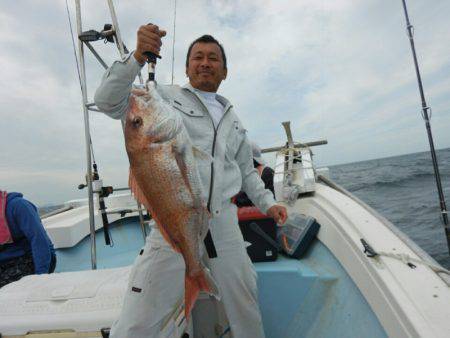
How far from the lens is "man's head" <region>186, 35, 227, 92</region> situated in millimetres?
2236

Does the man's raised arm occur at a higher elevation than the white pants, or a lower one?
higher

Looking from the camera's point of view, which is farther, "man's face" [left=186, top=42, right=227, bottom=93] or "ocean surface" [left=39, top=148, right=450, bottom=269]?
"ocean surface" [left=39, top=148, right=450, bottom=269]

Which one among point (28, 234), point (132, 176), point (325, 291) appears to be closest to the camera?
point (132, 176)

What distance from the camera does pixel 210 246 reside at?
76.3 inches

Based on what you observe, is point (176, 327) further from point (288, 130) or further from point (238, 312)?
point (288, 130)

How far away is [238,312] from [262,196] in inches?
33.9

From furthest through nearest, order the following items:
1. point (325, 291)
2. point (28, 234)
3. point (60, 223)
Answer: point (60, 223)
point (28, 234)
point (325, 291)

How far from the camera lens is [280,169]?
4.58 meters

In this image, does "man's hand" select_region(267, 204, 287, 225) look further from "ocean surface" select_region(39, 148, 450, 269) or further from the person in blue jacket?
"ocean surface" select_region(39, 148, 450, 269)

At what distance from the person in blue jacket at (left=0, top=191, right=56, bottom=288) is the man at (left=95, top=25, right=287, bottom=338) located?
1670mm

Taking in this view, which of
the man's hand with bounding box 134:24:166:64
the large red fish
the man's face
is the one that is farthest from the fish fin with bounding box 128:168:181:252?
the man's face

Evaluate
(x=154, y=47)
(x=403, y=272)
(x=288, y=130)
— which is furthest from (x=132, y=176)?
(x=288, y=130)

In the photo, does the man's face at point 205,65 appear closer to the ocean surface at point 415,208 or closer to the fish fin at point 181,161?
the fish fin at point 181,161

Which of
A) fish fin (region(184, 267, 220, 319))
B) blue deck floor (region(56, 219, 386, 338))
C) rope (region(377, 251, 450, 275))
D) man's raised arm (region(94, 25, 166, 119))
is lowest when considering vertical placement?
blue deck floor (region(56, 219, 386, 338))
